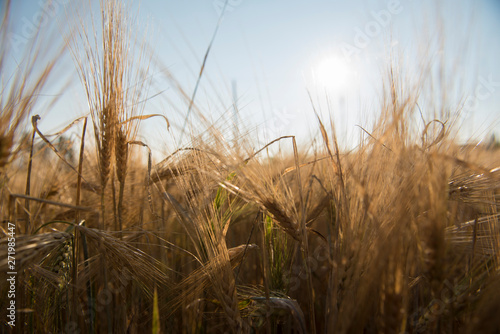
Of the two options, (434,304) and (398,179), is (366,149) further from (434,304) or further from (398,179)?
(434,304)

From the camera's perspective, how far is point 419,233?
35.0 inches

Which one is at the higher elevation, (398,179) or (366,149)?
(366,149)

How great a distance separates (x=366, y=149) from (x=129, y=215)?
4.73 ft

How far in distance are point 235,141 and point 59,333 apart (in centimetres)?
106

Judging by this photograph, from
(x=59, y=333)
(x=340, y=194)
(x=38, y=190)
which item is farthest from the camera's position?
(x=38, y=190)

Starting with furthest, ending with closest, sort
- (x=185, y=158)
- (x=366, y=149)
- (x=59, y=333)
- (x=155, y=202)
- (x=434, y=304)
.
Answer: (x=155, y=202) → (x=185, y=158) → (x=59, y=333) → (x=366, y=149) → (x=434, y=304)

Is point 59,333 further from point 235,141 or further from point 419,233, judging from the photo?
point 419,233

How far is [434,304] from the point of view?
0.82 metres

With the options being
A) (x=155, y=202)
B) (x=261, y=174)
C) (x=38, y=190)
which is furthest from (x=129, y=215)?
(x=261, y=174)

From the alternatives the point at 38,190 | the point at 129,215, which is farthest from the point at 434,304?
the point at 38,190

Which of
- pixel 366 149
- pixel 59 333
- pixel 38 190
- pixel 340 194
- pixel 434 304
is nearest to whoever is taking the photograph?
pixel 434 304

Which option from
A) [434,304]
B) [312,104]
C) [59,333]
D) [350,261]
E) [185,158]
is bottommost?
[59,333]

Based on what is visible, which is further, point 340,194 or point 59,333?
point 59,333

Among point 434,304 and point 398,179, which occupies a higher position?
point 398,179
